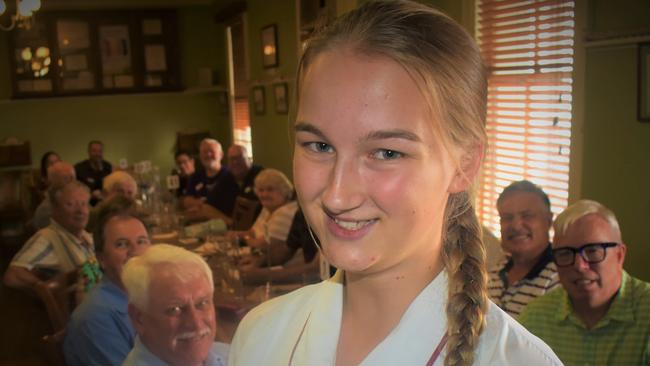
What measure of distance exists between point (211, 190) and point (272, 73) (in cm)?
156

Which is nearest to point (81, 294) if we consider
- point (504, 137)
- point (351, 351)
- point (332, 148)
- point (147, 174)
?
point (351, 351)

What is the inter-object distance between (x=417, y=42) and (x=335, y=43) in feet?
0.34

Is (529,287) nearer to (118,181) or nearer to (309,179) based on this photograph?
(309,179)

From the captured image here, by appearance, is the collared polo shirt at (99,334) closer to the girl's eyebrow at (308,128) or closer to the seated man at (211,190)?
the girl's eyebrow at (308,128)

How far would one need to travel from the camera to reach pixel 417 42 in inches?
27.0

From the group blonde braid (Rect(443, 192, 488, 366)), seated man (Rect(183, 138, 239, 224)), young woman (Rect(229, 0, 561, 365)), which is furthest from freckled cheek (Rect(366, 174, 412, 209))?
seated man (Rect(183, 138, 239, 224))

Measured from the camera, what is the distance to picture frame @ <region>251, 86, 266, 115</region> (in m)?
6.53

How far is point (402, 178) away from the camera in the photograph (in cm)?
67

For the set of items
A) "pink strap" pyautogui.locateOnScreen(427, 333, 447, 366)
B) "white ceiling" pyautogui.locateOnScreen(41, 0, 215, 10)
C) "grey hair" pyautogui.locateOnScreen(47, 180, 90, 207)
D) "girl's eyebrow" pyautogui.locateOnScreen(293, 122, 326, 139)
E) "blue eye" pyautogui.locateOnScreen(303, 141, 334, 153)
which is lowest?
"grey hair" pyautogui.locateOnScreen(47, 180, 90, 207)

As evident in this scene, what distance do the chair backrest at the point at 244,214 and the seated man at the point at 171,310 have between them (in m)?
2.91

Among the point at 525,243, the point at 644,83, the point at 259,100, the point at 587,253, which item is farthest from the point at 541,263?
the point at 259,100

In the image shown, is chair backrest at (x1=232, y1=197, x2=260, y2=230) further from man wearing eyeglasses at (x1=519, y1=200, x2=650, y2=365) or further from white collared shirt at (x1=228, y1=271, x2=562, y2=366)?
white collared shirt at (x1=228, y1=271, x2=562, y2=366)

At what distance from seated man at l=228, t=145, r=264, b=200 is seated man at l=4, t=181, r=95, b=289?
7.24ft

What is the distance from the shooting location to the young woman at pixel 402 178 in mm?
667
